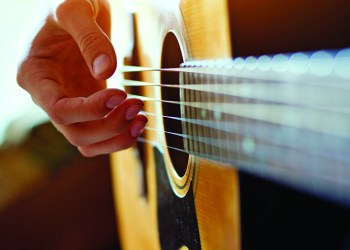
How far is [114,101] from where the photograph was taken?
2.06 ft

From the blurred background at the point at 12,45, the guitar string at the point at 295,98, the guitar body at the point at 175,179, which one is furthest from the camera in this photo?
the blurred background at the point at 12,45

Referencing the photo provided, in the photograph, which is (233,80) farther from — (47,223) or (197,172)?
(47,223)

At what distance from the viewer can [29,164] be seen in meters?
1.51

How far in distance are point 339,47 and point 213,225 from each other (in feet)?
0.89

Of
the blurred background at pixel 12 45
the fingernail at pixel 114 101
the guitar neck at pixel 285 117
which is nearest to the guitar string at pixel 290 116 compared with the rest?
the guitar neck at pixel 285 117

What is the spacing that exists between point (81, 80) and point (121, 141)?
0.64ft

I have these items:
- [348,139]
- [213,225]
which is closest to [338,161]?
[348,139]

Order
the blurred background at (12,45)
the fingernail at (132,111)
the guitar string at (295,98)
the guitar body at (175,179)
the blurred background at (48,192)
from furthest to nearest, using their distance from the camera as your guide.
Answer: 1. the blurred background at (12,45)
2. the blurred background at (48,192)
3. the fingernail at (132,111)
4. the guitar body at (175,179)
5. the guitar string at (295,98)

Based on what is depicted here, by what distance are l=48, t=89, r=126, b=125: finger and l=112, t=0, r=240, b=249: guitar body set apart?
0.12 meters

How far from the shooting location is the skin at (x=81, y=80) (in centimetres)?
63

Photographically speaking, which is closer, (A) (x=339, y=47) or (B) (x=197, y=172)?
(A) (x=339, y=47)

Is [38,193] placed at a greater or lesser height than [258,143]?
lesser

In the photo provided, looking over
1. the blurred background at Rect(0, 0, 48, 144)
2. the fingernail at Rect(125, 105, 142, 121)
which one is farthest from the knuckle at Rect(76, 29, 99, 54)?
the blurred background at Rect(0, 0, 48, 144)

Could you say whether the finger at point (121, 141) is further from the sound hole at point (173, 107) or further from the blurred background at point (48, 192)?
the blurred background at point (48, 192)
